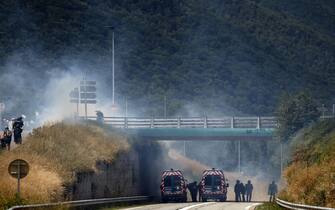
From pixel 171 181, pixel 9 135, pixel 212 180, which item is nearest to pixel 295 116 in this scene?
pixel 212 180

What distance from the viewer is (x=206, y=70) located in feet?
589

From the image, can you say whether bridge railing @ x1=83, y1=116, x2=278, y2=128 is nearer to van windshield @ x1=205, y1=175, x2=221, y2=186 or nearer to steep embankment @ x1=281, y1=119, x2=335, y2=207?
steep embankment @ x1=281, y1=119, x2=335, y2=207

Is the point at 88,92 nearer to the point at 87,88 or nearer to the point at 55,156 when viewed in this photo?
the point at 87,88

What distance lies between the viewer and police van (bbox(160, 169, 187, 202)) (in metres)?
65.2

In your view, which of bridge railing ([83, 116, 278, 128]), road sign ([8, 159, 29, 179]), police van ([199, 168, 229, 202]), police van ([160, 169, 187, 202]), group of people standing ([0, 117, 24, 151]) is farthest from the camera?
bridge railing ([83, 116, 278, 128])

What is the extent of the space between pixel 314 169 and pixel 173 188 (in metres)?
20.3

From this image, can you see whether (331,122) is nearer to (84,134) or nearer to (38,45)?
(84,134)

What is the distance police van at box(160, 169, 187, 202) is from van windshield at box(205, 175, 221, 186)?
1.99m

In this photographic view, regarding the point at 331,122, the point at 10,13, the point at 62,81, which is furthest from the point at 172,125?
the point at 10,13

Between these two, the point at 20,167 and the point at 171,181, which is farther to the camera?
the point at 171,181

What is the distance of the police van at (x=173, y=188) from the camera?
65.2 metres

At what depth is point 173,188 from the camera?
215ft

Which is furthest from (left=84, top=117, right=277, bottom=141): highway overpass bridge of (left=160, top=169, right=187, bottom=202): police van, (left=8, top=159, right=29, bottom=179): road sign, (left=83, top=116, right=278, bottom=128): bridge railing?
(left=8, top=159, right=29, bottom=179): road sign

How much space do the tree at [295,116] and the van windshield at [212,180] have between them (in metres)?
9.56
